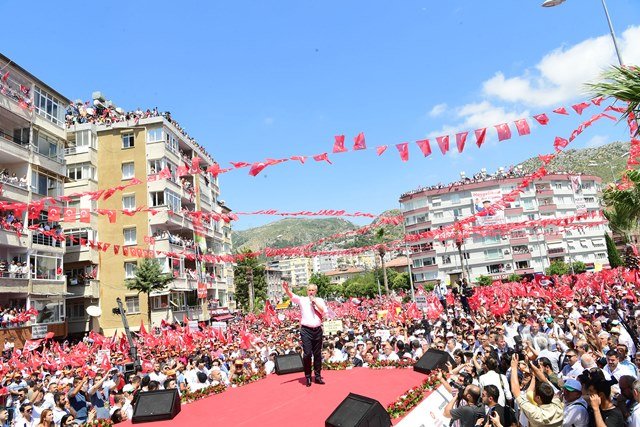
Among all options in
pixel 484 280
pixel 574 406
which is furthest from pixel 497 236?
pixel 574 406

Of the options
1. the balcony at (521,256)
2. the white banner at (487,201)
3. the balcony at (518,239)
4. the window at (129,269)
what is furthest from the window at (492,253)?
the window at (129,269)

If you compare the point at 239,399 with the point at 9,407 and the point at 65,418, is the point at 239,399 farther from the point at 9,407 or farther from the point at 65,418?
the point at 9,407

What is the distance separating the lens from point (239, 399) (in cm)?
935

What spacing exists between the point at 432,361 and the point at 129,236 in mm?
29789

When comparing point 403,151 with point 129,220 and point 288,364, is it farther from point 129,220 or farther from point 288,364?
point 129,220

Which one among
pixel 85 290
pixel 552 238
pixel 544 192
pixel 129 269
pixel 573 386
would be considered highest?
pixel 544 192

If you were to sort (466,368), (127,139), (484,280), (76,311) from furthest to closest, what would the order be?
(484,280), (127,139), (76,311), (466,368)

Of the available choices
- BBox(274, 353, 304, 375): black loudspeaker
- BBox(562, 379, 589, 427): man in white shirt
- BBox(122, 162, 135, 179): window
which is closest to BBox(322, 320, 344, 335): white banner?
BBox(274, 353, 304, 375): black loudspeaker

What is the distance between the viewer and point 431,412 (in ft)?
26.1

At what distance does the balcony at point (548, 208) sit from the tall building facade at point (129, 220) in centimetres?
5726

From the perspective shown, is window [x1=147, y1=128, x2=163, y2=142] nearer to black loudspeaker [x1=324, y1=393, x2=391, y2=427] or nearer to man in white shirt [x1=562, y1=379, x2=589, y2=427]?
black loudspeaker [x1=324, y1=393, x2=391, y2=427]

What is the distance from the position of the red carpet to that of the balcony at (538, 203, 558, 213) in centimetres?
7167

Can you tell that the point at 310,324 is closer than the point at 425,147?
Yes

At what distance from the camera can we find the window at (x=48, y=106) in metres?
28.0
